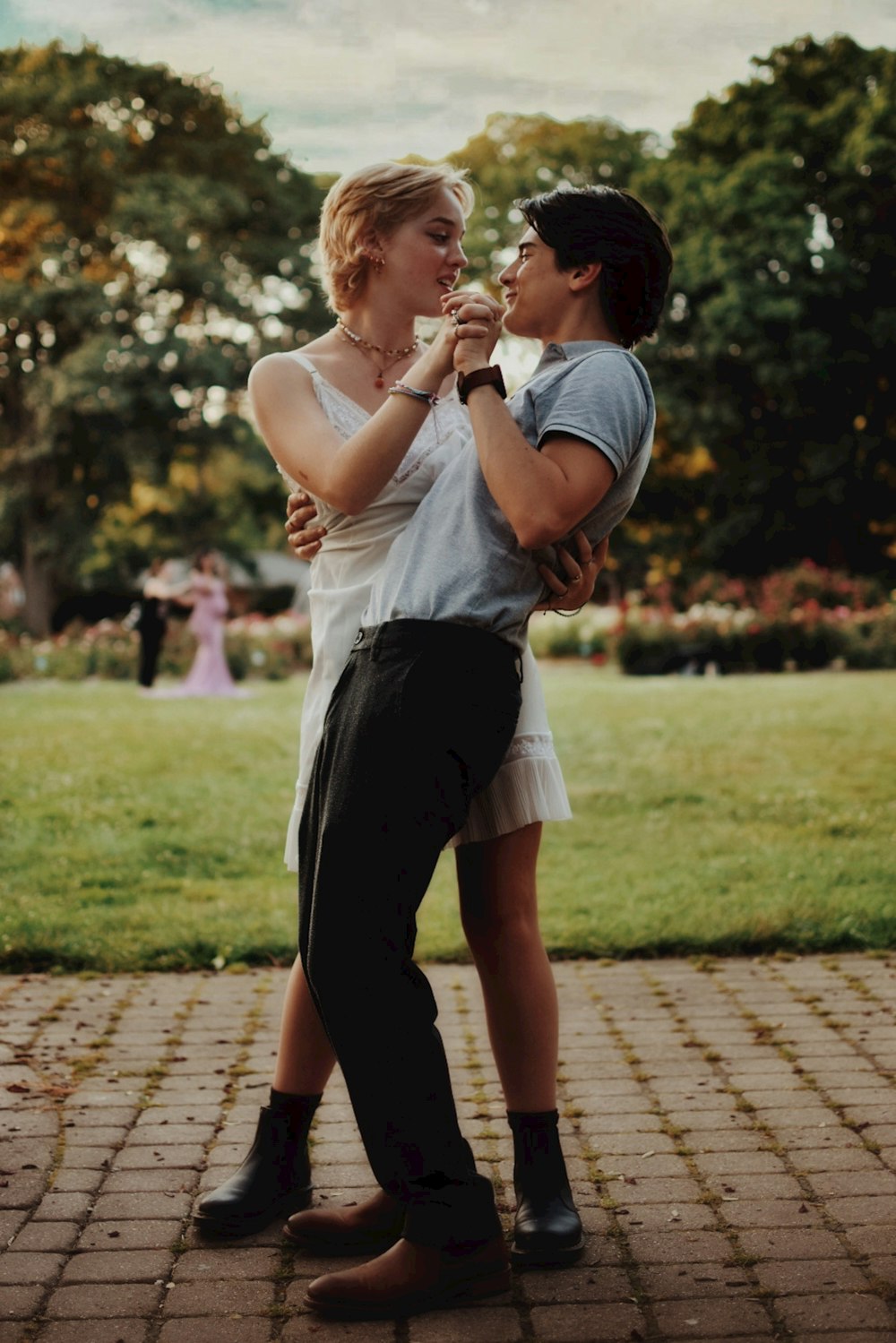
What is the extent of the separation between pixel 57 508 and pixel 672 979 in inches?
1306

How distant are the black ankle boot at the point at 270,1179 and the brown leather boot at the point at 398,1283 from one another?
1.49 feet

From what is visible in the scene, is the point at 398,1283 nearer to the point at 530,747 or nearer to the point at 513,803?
the point at 513,803

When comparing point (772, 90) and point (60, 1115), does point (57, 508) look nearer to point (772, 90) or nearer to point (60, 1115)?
point (772, 90)

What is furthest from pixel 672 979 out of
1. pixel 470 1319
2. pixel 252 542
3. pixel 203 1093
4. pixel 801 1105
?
pixel 252 542

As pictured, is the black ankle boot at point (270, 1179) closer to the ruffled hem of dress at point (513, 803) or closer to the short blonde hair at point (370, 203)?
the ruffled hem of dress at point (513, 803)

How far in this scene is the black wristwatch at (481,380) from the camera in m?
2.63

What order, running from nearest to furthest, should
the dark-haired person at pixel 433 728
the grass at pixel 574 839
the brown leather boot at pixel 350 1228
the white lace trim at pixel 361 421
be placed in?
the dark-haired person at pixel 433 728 → the white lace trim at pixel 361 421 → the brown leather boot at pixel 350 1228 → the grass at pixel 574 839

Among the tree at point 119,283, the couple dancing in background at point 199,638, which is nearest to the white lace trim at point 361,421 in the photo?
the couple dancing in background at point 199,638

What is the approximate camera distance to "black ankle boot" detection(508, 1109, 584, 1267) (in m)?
2.98

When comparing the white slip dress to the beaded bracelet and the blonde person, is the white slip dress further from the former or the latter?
the beaded bracelet

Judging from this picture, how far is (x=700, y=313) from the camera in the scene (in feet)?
108

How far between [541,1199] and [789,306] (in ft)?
101

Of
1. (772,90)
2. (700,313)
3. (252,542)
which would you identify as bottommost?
(252,542)

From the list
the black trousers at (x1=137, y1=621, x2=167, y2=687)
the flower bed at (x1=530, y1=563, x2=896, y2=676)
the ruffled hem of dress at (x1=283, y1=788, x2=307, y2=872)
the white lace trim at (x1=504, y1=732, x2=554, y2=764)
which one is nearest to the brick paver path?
the ruffled hem of dress at (x1=283, y1=788, x2=307, y2=872)
